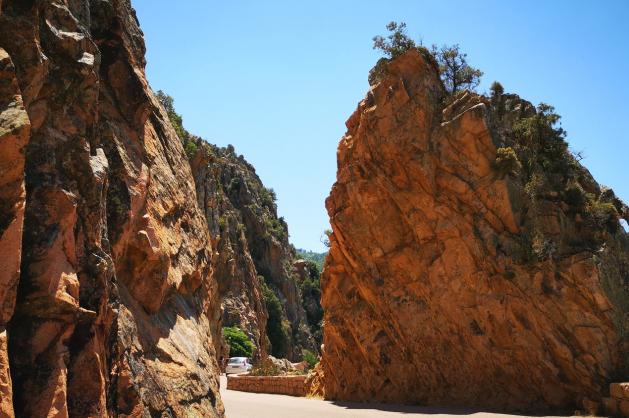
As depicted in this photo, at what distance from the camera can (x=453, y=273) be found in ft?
66.3

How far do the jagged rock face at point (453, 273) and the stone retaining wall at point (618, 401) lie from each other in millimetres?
706

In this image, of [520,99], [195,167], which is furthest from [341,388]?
[520,99]

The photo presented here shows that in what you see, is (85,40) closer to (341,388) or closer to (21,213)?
(21,213)

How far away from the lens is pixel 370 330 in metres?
22.8

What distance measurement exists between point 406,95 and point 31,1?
17.6 metres

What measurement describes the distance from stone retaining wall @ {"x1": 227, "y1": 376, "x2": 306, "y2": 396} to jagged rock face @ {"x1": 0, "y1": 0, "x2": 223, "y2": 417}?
16.3m

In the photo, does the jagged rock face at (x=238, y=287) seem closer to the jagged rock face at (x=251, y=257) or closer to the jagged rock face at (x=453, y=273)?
the jagged rock face at (x=251, y=257)

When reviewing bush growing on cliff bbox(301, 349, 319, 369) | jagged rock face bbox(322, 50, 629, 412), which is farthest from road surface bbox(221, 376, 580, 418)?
bush growing on cliff bbox(301, 349, 319, 369)

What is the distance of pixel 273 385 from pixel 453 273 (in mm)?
11550

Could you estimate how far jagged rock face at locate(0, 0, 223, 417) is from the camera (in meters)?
5.36

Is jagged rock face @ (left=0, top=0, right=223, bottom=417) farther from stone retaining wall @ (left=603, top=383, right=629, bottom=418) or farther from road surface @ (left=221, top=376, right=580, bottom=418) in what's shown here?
stone retaining wall @ (left=603, top=383, right=629, bottom=418)

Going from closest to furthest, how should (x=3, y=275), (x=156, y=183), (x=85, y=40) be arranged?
(x=3, y=275) < (x=85, y=40) < (x=156, y=183)

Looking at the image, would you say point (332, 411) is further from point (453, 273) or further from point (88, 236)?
point (88, 236)

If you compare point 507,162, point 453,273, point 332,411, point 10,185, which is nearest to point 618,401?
point 453,273
